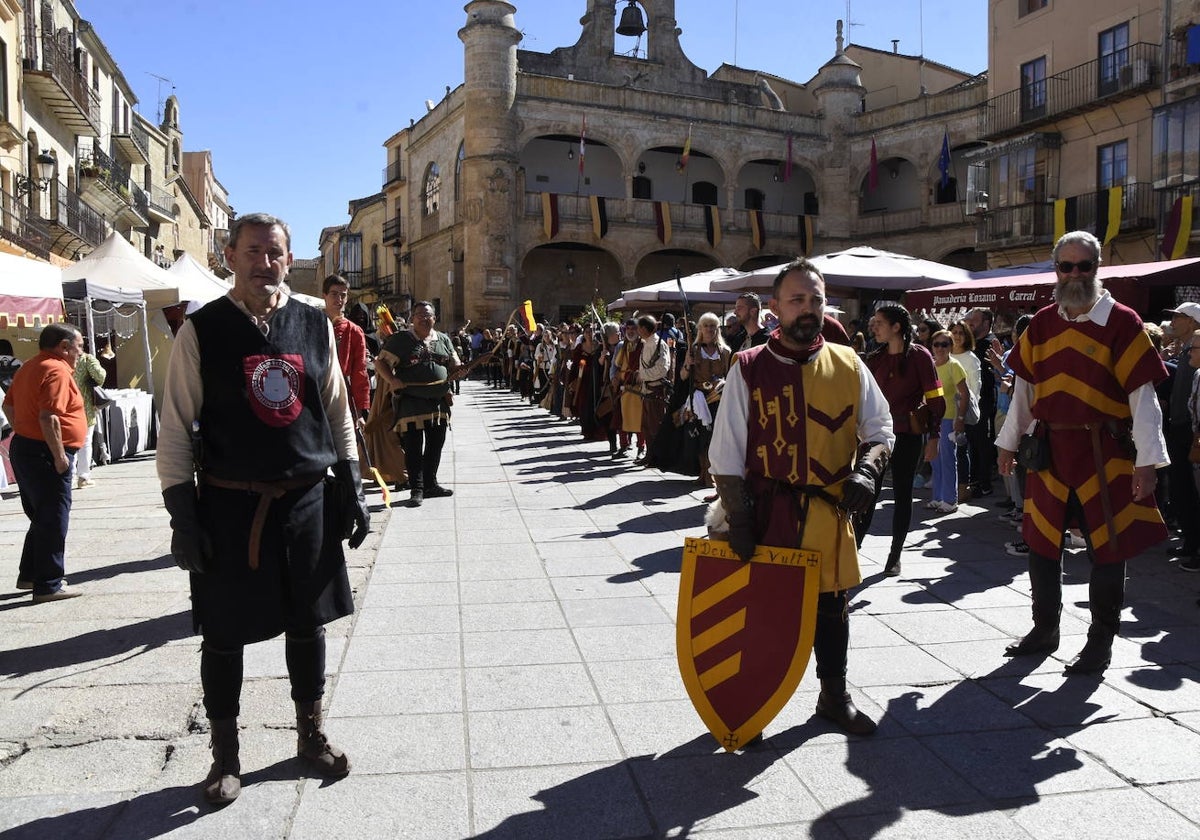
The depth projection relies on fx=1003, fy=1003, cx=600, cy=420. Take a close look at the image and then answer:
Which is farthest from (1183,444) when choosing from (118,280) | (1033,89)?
(1033,89)

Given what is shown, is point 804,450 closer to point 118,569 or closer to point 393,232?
point 118,569

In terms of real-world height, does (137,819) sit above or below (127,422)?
below

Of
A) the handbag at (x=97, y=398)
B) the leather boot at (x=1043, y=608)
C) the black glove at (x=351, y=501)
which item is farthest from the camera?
the handbag at (x=97, y=398)

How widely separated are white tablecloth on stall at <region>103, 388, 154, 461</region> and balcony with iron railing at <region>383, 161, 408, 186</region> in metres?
32.0

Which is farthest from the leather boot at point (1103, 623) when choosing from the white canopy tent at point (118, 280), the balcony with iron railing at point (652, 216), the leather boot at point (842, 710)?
the balcony with iron railing at point (652, 216)

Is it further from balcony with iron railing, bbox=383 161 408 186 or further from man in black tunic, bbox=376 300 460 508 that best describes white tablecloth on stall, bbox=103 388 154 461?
balcony with iron railing, bbox=383 161 408 186

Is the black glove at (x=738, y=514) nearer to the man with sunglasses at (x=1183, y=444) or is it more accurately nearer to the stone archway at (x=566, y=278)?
the man with sunglasses at (x=1183, y=444)

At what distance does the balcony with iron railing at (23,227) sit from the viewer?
779 inches

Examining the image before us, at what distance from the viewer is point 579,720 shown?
389 centimetres

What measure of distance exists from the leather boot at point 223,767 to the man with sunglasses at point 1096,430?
3423mm

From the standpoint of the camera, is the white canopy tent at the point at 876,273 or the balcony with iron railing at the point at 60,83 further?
the balcony with iron railing at the point at 60,83

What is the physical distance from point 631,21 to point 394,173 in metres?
14.6

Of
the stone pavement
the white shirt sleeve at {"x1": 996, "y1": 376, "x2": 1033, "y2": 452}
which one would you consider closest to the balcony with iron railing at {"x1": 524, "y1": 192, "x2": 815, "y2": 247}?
the stone pavement

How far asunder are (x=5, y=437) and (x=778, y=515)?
9.27 meters
